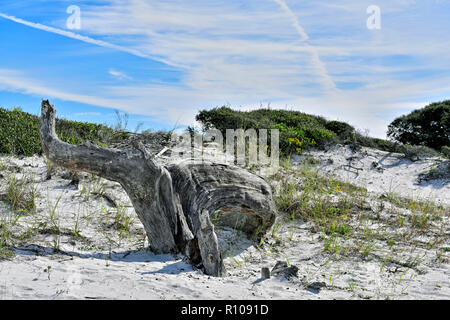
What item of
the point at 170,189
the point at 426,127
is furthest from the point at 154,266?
the point at 426,127

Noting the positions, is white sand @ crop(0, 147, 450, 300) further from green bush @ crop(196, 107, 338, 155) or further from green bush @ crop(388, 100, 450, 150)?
green bush @ crop(388, 100, 450, 150)

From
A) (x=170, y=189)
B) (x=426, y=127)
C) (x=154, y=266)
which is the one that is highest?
(x=426, y=127)

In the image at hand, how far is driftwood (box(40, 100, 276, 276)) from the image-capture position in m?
4.76

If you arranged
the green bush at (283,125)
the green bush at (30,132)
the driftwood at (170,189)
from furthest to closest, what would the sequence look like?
the green bush at (283,125)
the green bush at (30,132)
the driftwood at (170,189)

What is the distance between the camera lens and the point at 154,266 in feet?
14.9

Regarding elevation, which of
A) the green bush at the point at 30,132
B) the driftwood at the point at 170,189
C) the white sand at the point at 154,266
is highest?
the green bush at the point at 30,132

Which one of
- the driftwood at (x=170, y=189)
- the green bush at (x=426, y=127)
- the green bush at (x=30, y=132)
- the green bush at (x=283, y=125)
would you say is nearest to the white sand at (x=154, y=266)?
the driftwood at (x=170, y=189)

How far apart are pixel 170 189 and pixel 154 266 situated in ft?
3.21

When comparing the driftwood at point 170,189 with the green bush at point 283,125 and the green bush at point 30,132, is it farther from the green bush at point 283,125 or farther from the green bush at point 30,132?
the green bush at point 283,125

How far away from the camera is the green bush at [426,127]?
56.6 ft

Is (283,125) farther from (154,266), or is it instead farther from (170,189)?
(154,266)

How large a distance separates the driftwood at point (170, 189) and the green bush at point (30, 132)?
3.70m

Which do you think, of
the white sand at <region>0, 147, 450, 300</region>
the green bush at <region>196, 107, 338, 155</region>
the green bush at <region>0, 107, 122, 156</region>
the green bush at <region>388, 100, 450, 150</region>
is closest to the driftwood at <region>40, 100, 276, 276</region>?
the white sand at <region>0, 147, 450, 300</region>

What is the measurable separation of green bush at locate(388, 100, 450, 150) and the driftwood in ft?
48.1
